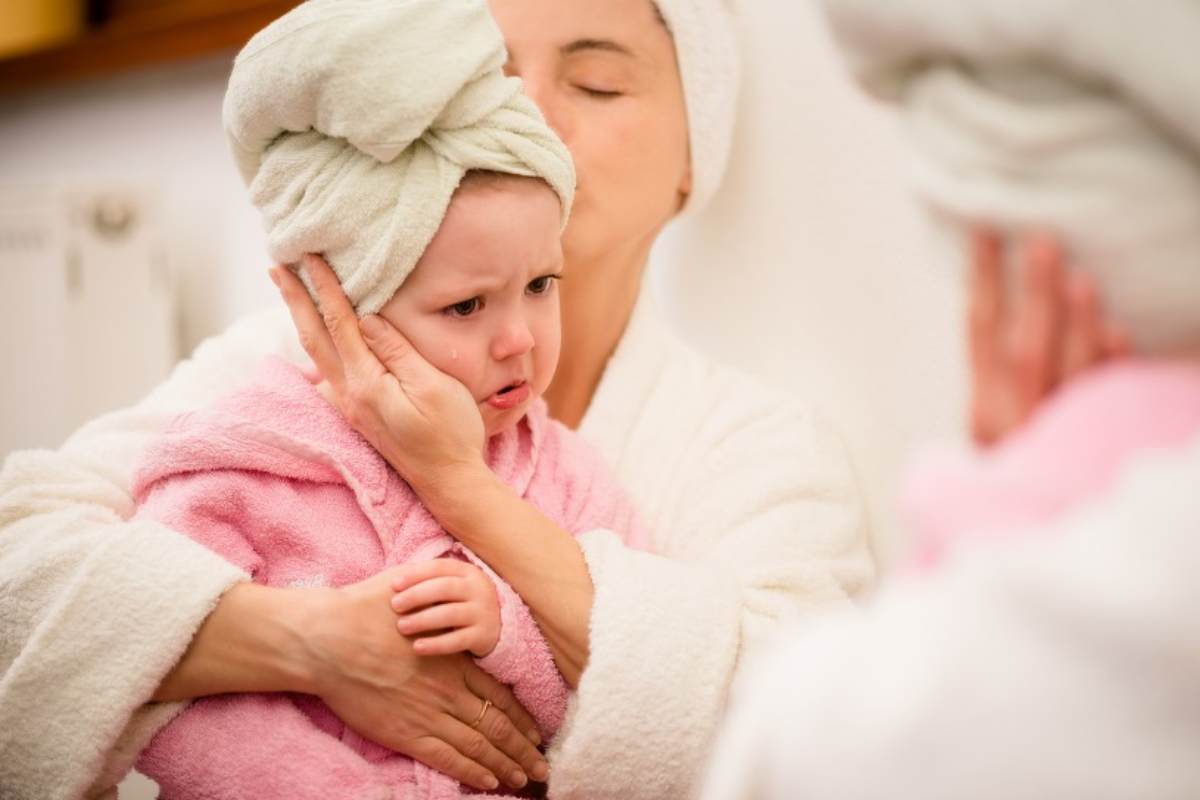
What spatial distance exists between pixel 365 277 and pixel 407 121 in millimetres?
117

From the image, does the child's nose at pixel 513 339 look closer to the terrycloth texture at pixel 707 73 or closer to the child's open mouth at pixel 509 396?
the child's open mouth at pixel 509 396

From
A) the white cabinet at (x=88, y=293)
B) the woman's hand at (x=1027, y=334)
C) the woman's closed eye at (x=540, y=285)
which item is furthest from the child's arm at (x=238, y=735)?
the white cabinet at (x=88, y=293)

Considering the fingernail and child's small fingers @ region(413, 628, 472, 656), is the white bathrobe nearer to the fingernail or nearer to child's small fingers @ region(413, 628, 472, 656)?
child's small fingers @ region(413, 628, 472, 656)

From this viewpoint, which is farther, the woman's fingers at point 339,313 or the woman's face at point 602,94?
the woman's face at point 602,94

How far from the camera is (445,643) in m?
0.69

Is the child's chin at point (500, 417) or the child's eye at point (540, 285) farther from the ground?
the child's eye at point (540, 285)

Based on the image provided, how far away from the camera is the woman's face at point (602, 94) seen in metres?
0.89

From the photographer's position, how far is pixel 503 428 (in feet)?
2.60

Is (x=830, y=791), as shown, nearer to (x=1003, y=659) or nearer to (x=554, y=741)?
(x=1003, y=659)

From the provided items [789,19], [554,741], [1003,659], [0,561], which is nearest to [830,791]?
[1003,659]

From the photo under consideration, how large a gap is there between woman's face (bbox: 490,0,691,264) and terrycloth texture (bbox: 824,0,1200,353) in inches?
18.7

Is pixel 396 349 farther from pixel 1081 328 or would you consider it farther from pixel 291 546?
pixel 1081 328

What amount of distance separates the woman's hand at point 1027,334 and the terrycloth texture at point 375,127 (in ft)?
1.12

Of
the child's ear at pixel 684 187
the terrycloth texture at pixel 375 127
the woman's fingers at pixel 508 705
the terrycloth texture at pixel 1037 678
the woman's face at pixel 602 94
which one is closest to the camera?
the terrycloth texture at pixel 1037 678
